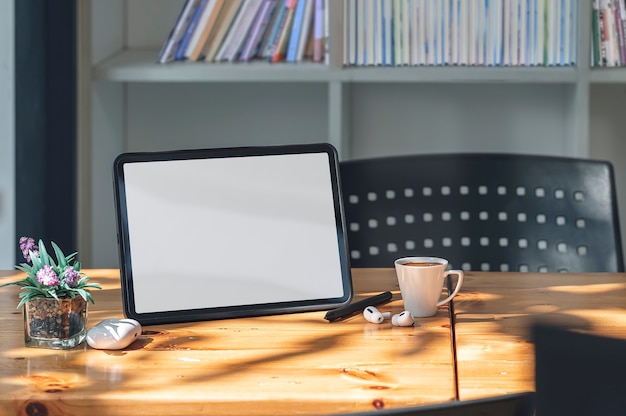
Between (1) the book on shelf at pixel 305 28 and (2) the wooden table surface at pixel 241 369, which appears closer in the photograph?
(2) the wooden table surface at pixel 241 369

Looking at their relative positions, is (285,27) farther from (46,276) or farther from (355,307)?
(46,276)

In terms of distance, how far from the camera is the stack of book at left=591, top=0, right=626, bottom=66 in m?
2.30

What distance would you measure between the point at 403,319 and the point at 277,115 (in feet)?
5.68

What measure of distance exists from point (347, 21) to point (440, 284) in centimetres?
139

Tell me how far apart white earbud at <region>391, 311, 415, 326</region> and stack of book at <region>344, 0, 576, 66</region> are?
1.40 metres

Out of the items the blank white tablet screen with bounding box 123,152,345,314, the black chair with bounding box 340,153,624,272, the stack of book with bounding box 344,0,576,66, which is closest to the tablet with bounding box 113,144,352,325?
the blank white tablet screen with bounding box 123,152,345,314

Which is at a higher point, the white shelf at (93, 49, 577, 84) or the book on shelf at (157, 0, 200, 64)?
the book on shelf at (157, 0, 200, 64)

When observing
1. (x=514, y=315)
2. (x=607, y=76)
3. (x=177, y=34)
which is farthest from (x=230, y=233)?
(x=607, y=76)

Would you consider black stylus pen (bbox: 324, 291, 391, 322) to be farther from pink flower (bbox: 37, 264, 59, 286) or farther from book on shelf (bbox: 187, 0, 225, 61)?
book on shelf (bbox: 187, 0, 225, 61)

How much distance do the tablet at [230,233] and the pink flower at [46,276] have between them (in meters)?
0.13

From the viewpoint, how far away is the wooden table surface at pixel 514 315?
0.85 meters

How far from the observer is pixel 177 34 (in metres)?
2.40

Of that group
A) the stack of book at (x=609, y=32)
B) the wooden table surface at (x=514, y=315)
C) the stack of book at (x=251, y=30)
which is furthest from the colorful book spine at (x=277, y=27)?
the wooden table surface at (x=514, y=315)

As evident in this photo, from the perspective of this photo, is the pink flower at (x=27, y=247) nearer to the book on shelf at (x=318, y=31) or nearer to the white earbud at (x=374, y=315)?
the white earbud at (x=374, y=315)
